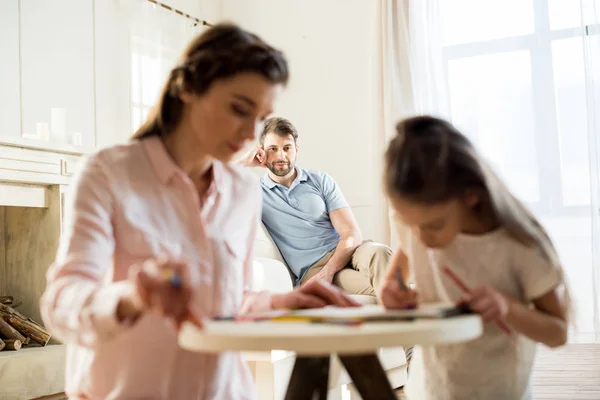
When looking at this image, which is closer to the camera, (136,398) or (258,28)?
(136,398)

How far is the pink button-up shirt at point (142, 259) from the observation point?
107cm

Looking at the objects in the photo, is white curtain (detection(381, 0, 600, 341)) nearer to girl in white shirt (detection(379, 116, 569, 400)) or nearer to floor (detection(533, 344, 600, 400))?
floor (detection(533, 344, 600, 400))

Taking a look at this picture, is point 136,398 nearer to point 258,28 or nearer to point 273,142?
point 273,142

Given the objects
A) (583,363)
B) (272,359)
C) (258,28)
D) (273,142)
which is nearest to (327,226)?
(273,142)

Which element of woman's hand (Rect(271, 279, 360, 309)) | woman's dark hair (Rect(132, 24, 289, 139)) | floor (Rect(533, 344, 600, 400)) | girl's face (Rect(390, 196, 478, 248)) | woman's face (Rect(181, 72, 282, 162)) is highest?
woman's dark hair (Rect(132, 24, 289, 139))

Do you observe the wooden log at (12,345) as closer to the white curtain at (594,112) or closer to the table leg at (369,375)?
the table leg at (369,375)

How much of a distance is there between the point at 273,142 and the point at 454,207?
122 inches

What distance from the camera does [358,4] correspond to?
224 inches

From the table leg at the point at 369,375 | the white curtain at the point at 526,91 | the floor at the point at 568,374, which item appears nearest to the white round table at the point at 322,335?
the table leg at the point at 369,375

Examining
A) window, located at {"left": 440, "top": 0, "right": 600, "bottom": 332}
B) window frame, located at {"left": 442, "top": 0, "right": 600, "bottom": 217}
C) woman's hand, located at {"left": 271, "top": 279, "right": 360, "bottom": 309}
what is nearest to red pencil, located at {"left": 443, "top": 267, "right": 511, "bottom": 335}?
woman's hand, located at {"left": 271, "top": 279, "right": 360, "bottom": 309}

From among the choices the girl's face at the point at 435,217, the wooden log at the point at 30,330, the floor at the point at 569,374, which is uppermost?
the girl's face at the point at 435,217

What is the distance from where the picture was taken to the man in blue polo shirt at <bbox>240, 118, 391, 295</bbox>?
13.3 feet

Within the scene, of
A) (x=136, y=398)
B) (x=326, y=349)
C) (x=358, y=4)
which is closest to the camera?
(x=326, y=349)

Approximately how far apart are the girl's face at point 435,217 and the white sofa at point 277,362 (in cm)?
98
